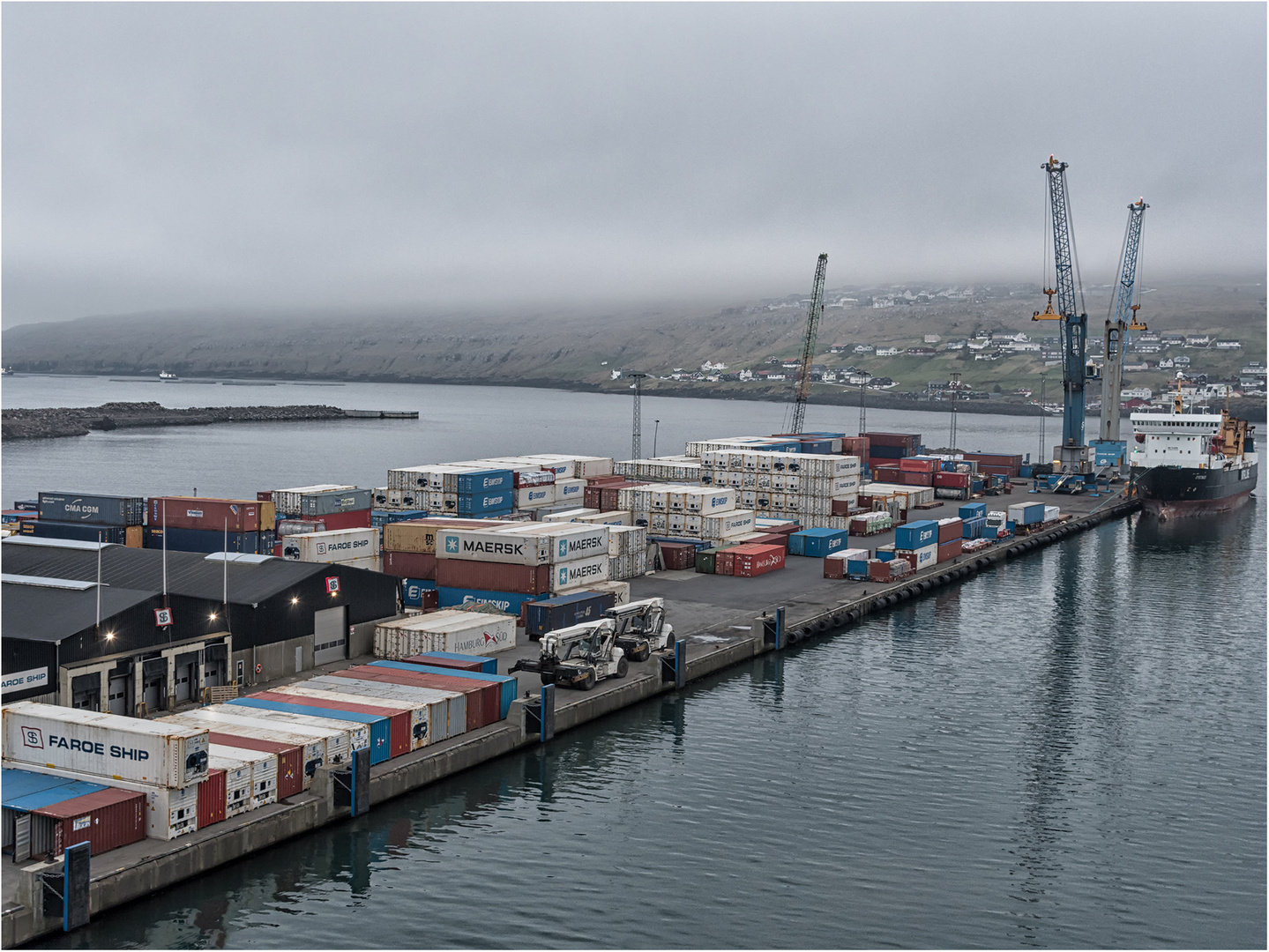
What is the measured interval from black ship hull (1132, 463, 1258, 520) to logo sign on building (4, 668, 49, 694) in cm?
8925

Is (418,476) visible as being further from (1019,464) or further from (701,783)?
(1019,464)

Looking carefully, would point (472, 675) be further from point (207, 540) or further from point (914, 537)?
point (914, 537)

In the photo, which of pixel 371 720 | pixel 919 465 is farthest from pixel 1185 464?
pixel 371 720

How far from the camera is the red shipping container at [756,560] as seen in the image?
59062mm

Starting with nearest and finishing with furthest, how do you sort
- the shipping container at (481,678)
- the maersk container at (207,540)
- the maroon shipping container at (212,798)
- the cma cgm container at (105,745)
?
the cma cgm container at (105,745) < the maroon shipping container at (212,798) < the shipping container at (481,678) < the maersk container at (207,540)

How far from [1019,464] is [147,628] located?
98.0 meters

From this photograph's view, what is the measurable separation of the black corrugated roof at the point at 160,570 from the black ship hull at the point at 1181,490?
80327 mm

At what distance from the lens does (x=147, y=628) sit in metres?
32.2

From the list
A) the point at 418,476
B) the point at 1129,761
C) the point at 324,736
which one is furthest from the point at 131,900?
the point at 418,476

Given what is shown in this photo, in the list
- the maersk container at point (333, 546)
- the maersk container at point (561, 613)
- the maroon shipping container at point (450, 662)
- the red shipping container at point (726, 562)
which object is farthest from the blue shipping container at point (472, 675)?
the red shipping container at point (726, 562)

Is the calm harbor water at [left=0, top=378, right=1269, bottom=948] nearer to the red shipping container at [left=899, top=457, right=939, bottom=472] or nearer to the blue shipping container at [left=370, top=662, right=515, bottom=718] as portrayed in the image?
the blue shipping container at [left=370, top=662, right=515, bottom=718]

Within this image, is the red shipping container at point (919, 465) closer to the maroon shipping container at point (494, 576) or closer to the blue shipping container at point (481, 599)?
the maroon shipping container at point (494, 576)

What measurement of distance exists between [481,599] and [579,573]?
408cm

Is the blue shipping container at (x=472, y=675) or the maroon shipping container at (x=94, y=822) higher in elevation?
the blue shipping container at (x=472, y=675)
